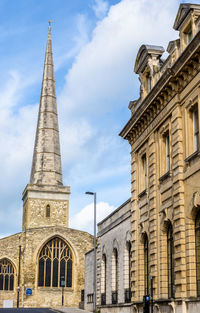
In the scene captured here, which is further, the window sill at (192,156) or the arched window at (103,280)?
the arched window at (103,280)

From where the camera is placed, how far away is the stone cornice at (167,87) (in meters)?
17.9

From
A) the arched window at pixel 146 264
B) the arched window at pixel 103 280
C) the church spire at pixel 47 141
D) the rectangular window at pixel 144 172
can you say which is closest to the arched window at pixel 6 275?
the church spire at pixel 47 141

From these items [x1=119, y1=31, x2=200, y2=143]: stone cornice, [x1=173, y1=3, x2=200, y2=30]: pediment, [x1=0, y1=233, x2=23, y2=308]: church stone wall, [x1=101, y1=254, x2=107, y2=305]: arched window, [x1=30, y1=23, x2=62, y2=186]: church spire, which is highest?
[x1=30, y1=23, x2=62, y2=186]: church spire

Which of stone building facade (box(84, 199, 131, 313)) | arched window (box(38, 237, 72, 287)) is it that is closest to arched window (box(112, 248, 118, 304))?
stone building facade (box(84, 199, 131, 313))

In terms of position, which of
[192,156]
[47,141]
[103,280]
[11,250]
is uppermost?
[47,141]

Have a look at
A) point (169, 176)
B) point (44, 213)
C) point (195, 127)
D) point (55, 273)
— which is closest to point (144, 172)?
point (169, 176)

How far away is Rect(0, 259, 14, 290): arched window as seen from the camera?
57438 millimetres

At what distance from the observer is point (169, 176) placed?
20.5 m

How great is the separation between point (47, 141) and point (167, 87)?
166 feet

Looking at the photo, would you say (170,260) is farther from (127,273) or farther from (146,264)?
(127,273)

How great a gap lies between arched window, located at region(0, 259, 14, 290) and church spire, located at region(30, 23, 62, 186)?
1228 centimetres

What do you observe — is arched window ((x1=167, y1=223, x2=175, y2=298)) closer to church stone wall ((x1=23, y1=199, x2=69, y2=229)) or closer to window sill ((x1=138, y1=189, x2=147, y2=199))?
window sill ((x1=138, y1=189, x2=147, y2=199))

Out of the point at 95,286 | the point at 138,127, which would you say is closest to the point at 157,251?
the point at 138,127

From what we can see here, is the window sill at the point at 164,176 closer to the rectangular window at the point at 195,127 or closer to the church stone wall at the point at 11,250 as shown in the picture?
the rectangular window at the point at 195,127
